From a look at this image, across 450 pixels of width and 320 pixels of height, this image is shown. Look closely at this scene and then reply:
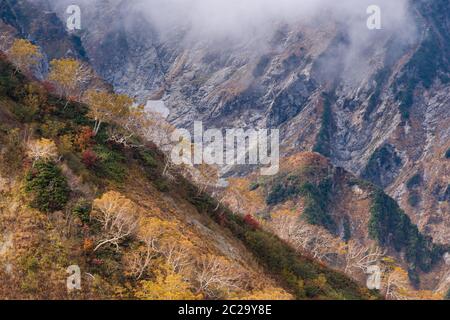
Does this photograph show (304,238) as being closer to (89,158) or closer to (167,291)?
(89,158)

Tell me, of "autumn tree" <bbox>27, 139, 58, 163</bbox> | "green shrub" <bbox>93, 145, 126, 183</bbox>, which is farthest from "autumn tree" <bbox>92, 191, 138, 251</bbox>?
"green shrub" <bbox>93, 145, 126, 183</bbox>

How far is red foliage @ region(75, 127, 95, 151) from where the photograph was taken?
69.2 m

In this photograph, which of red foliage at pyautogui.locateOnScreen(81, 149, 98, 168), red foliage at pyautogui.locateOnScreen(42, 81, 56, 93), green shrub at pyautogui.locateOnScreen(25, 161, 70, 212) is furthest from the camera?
red foliage at pyautogui.locateOnScreen(42, 81, 56, 93)

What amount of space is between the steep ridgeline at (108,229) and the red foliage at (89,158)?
169mm

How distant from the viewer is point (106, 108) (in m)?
77.1

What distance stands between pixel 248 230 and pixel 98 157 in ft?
85.5

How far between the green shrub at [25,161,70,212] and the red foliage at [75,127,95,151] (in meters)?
13.8

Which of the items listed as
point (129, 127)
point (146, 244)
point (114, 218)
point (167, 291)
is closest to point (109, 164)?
point (114, 218)

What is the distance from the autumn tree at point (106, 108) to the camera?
2997 inches

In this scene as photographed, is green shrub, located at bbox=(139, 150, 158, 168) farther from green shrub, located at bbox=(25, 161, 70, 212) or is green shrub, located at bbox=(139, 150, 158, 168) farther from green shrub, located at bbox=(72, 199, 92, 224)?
green shrub, located at bbox=(72, 199, 92, 224)

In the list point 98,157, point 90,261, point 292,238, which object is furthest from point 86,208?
point 292,238

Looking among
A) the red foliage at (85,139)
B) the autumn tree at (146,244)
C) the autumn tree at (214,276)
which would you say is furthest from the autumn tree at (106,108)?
the autumn tree at (214,276)

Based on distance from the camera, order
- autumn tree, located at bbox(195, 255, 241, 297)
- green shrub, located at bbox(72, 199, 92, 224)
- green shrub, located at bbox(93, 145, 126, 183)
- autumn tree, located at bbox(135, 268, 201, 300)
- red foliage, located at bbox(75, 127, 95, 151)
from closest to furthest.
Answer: autumn tree, located at bbox(135, 268, 201, 300)
autumn tree, located at bbox(195, 255, 241, 297)
green shrub, located at bbox(72, 199, 92, 224)
green shrub, located at bbox(93, 145, 126, 183)
red foliage, located at bbox(75, 127, 95, 151)
